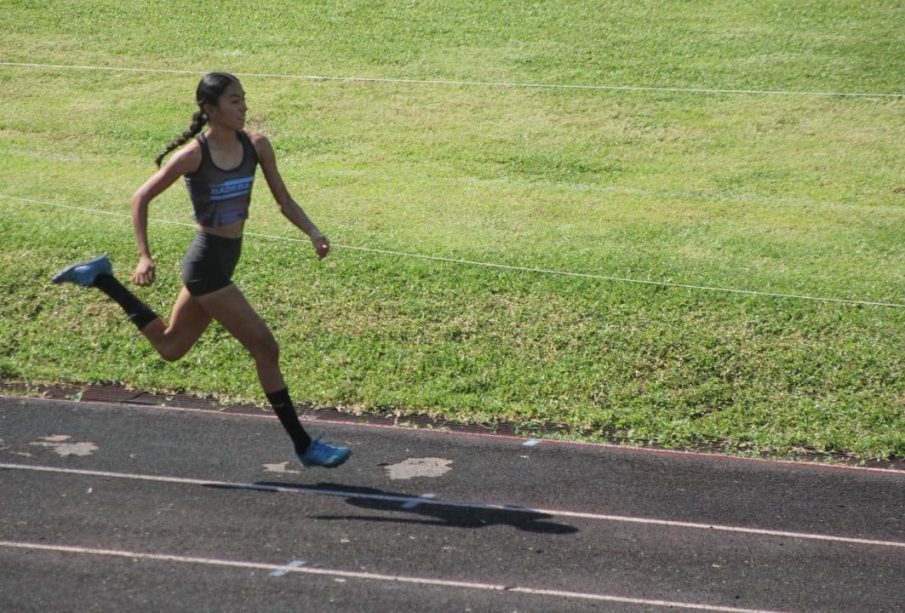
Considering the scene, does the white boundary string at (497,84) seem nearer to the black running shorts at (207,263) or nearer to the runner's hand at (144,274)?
the black running shorts at (207,263)

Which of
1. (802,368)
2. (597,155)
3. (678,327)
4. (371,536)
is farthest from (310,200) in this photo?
(371,536)

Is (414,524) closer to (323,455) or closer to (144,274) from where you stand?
(323,455)

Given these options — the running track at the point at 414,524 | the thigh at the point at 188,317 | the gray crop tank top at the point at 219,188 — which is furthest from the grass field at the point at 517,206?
the gray crop tank top at the point at 219,188

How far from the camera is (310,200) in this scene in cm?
1278

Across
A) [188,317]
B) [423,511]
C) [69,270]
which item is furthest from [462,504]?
[69,270]

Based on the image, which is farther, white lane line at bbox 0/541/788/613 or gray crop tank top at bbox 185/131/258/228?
gray crop tank top at bbox 185/131/258/228

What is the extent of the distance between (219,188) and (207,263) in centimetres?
42

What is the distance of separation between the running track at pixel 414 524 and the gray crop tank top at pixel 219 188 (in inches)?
62.7

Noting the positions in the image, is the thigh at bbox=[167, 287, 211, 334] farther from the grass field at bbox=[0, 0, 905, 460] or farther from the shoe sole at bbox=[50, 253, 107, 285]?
the grass field at bbox=[0, 0, 905, 460]

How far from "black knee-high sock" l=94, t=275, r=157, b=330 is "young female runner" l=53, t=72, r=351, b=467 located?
17 centimetres

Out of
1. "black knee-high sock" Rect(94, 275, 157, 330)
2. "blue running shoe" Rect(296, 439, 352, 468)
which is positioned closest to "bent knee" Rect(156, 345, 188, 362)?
"black knee-high sock" Rect(94, 275, 157, 330)

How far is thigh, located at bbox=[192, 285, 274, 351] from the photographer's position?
678 cm

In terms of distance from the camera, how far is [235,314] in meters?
6.80

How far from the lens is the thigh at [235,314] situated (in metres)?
6.78
